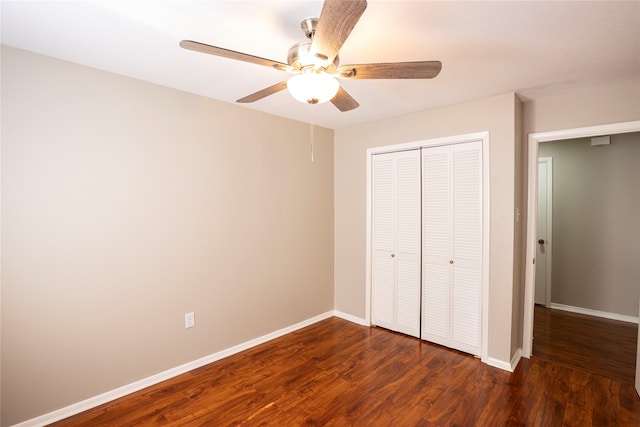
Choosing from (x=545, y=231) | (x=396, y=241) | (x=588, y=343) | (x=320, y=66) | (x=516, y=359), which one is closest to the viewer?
(x=320, y=66)

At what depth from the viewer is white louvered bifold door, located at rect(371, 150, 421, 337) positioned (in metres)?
3.39

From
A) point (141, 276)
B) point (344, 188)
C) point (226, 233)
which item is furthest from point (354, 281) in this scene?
point (141, 276)

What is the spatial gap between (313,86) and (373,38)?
614 millimetres

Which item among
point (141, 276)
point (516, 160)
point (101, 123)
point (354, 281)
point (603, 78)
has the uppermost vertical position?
point (603, 78)

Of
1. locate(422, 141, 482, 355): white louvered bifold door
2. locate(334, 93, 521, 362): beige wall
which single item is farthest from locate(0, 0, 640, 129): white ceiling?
locate(422, 141, 482, 355): white louvered bifold door

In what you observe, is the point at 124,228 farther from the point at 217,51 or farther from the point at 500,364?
the point at 500,364

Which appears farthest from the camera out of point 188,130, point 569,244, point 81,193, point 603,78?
point 569,244

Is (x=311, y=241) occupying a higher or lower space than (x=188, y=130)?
lower

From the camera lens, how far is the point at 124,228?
7.77ft

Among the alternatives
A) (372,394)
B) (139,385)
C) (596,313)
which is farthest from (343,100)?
(596,313)

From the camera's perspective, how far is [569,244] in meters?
4.19

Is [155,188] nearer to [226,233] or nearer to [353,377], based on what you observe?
[226,233]

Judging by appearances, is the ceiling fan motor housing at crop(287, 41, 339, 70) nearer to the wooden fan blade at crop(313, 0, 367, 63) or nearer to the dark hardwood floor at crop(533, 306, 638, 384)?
the wooden fan blade at crop(313, 0, 367, 63)

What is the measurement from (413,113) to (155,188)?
2554 millimetres
